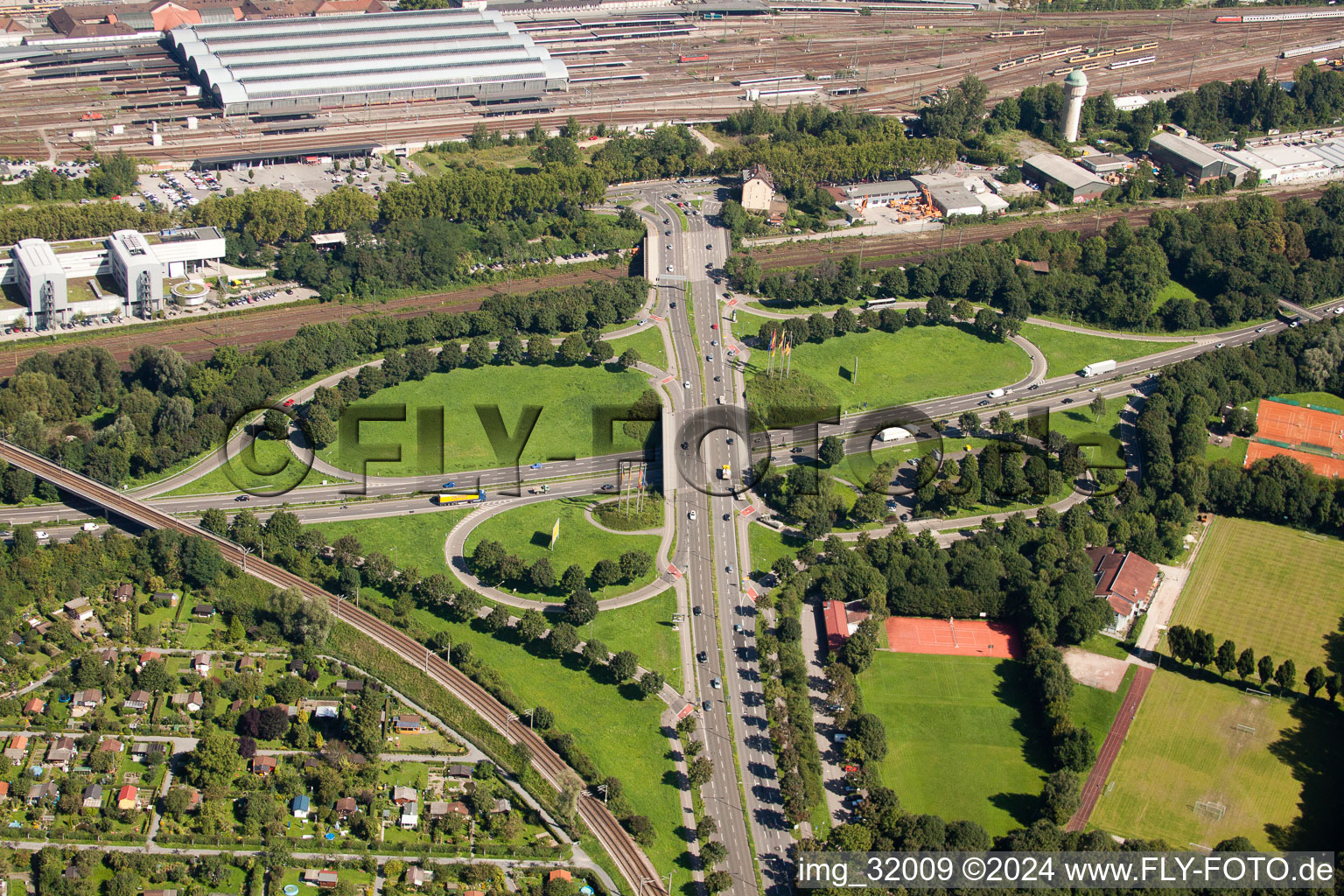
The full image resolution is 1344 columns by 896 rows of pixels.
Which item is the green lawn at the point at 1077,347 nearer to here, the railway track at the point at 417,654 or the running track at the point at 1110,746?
the running track at the point at 1110,746

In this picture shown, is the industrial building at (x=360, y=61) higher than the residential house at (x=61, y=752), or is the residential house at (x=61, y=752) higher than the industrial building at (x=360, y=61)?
the industrial building at (x=360, y=61)

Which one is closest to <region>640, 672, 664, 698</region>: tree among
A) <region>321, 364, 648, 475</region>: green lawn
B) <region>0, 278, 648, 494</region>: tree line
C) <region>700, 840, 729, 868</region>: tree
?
<region>700, 840, 729, 868</region>: tree

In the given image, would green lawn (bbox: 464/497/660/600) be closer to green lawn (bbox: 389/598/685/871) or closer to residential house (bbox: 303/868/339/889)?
green lawn (bbox: 389/598/685/871)

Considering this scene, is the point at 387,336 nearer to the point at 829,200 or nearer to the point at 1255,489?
the point at 829,200

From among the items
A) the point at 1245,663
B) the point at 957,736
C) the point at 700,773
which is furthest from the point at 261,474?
the point at 1245,663

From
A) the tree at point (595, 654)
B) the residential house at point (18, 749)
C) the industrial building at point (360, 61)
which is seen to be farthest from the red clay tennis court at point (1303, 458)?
the industrial building at point (360, 61)

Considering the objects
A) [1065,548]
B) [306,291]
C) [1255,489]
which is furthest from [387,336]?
[1255,489]
